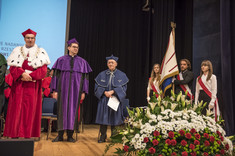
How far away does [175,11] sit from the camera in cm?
705

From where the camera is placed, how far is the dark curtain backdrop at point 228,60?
4.85 metres

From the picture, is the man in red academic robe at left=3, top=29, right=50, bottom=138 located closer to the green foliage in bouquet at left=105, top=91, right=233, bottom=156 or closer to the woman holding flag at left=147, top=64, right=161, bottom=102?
the green foliage in bouquet at left=105, top=91, right=233, bottom=156

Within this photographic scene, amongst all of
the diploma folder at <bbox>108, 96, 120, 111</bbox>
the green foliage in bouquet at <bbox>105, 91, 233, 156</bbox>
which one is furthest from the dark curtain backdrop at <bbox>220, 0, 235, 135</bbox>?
the green foliage in bouquet at <bbox>105, 91, 233, 156</bbox>

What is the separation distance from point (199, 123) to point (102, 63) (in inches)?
249

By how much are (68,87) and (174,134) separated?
274 cm

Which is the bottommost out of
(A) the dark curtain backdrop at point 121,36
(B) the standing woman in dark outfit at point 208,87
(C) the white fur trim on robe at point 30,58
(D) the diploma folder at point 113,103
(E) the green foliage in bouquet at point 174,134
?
(E) the green foliage in bouquet at point 174,134

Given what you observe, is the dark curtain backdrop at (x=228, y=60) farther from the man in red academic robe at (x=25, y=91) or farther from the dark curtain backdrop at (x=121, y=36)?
the man in red academic robe at (x=25, y=91)

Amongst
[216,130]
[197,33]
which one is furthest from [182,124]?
[197,33]

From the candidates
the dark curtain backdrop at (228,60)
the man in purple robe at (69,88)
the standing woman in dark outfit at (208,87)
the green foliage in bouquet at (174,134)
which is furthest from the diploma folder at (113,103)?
the green foliage in bouquet at (174,134)

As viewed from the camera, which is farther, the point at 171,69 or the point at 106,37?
the point at 106,37

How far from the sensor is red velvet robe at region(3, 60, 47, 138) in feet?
11.4

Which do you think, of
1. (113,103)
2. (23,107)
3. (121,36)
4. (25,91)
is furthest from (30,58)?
(121,36)

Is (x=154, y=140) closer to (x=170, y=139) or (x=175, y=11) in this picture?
(x=170, y=139)

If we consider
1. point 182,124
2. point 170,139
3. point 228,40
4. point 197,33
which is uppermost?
point 197,33
